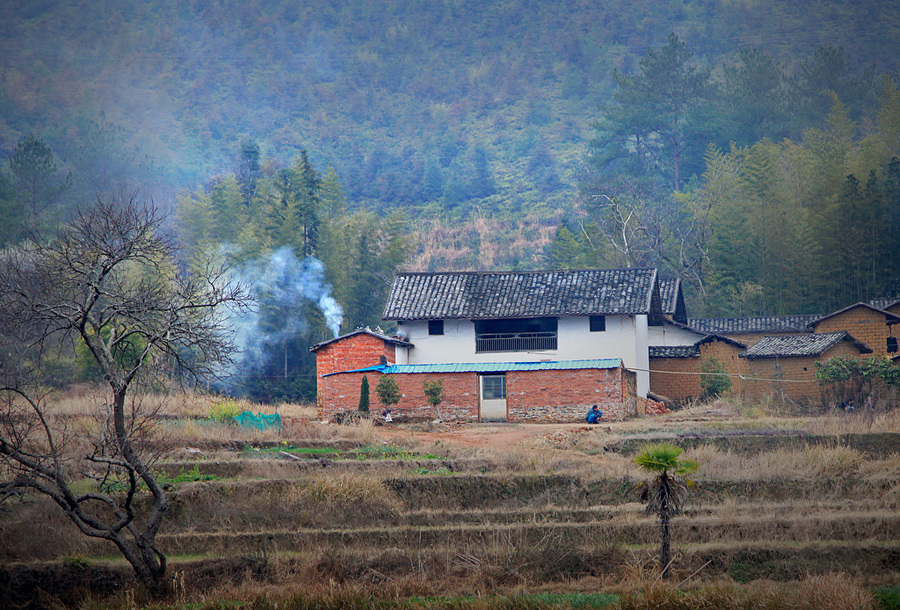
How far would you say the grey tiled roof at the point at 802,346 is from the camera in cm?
3192

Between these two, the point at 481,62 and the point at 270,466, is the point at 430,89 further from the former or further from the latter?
the point at 270,466

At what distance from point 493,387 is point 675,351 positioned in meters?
9.09

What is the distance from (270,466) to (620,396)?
1367 cm

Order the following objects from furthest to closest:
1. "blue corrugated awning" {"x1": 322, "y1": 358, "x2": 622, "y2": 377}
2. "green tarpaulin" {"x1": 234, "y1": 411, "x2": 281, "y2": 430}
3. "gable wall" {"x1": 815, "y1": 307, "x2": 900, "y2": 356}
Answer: "gable wall" {"x1": 815, "y1": 307, "x2": 900, "y2": 356} → "blue corrugated awning" {"x1": 322, "y1": 358, "x2": 622, "y2": 377} → "green tarpaulin" {"x1": 234, "y1": 411, "x2": 281, "y2": 430}

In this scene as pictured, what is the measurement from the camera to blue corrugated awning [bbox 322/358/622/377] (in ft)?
102

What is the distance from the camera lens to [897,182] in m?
44.2

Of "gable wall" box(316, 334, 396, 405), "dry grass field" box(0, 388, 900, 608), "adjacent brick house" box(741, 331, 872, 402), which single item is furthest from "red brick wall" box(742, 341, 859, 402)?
"gable wall" box(316, 334, 396, 405)

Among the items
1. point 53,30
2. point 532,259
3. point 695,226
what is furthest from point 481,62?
point 695,226

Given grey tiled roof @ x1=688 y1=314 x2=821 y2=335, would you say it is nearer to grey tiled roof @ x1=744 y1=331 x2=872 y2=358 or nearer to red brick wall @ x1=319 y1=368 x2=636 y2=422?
grey tiled roof @ x1=744 y1=331 x2=872 y2=358

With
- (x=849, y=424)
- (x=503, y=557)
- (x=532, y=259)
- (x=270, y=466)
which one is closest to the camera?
(x=503, y=557)

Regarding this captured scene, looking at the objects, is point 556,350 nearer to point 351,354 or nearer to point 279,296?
point 351,354

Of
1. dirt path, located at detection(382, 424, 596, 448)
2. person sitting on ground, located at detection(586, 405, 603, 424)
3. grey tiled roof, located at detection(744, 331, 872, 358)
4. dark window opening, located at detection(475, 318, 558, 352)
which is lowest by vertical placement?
dirt path, located at detection(382, 424, 596, 448)

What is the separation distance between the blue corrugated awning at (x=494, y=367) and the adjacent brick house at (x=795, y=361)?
547 centimetres

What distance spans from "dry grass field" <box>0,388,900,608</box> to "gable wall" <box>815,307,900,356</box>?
10.9 m
